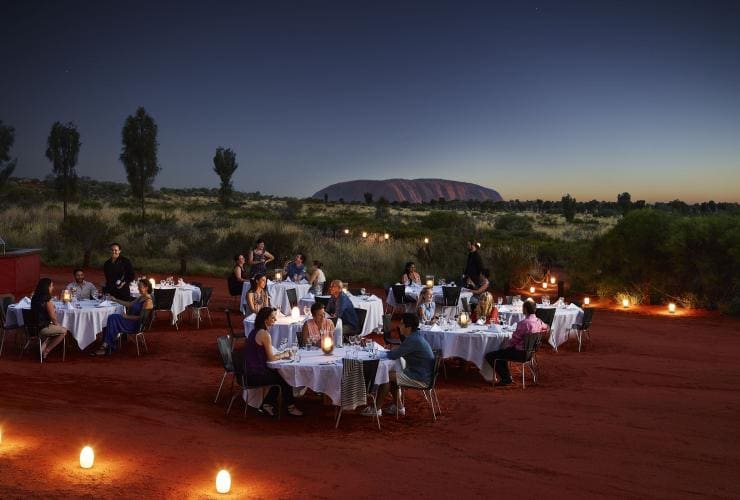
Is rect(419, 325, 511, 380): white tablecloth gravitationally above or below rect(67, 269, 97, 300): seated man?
below

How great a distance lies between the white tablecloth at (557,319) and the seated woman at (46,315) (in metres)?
8.29

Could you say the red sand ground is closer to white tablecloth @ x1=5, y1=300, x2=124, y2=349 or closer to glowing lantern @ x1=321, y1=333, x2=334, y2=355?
white tablecloth @ x1=5, y1=300, x2=124, y2=349

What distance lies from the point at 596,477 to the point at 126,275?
10.1 metres

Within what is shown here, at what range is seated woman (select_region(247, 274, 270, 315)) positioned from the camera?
12.8 meters

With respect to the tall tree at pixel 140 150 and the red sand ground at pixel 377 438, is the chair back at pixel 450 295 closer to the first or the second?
the red sand ground at pixel 377 438

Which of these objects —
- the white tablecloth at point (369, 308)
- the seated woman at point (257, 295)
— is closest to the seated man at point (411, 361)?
the seated woman at point (257, 295)

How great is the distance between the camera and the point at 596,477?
707 centimetres

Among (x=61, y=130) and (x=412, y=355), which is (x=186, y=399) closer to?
Result: (x=412, y=355)

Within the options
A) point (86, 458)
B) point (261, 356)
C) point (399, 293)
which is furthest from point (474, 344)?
→ point (86, 458)

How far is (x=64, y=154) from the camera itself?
3853 centimetres

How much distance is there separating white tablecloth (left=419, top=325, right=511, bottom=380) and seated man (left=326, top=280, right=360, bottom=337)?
1733 millimetres

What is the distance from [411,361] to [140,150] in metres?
34.5

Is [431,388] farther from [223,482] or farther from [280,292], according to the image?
[280,292]

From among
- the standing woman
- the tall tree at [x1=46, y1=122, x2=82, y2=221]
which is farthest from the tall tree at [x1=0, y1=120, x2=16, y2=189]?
the standing woman
